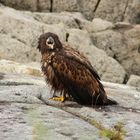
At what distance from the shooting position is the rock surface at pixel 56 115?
23.4 ft

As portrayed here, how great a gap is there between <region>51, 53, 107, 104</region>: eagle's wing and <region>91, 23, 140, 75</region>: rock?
17.9m

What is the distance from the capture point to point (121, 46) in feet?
92.7

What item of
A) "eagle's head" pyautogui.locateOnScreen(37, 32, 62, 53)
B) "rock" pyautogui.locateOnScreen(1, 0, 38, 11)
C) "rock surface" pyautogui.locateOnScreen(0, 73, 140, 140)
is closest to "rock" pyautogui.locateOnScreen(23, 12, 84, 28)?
"rock" pyautogui.locateOnScreen(1, 0, 38, 11)

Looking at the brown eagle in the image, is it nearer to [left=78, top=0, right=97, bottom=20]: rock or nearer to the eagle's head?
the eagle's head

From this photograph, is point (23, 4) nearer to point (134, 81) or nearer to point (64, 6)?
point (64, 6)

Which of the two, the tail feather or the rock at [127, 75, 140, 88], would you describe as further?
the rock at [127, 75, 140, 88]

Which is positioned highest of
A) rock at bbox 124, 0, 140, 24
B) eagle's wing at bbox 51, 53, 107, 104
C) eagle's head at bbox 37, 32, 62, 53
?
rock at bbox 124, 0, 140, 24

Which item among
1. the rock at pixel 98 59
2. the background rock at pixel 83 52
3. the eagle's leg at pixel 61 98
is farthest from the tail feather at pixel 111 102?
the rock at pixel 98 59

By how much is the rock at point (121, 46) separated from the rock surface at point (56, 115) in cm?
1673

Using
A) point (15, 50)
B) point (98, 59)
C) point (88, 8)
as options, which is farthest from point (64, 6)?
point (15, 50)

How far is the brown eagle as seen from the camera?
968cm

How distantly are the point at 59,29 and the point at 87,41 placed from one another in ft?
4.23

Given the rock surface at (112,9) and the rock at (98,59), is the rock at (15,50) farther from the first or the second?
the rock surface at (112,9)

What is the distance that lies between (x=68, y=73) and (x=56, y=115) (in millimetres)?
1654
